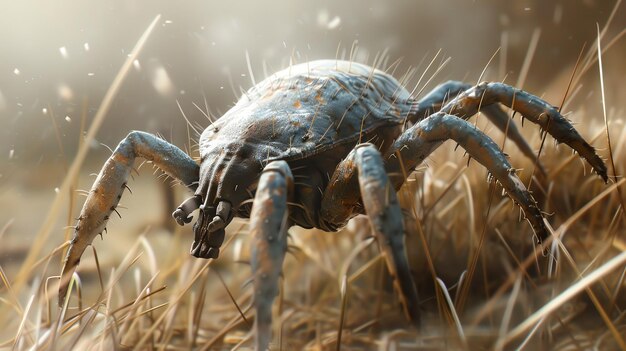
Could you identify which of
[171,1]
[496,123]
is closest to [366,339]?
[496,123]

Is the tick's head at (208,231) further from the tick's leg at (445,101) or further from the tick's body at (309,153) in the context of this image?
the tick's leg at (445,101)

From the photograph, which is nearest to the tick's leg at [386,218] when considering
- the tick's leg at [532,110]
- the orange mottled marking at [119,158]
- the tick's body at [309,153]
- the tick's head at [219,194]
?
the tick's body at [309,153]

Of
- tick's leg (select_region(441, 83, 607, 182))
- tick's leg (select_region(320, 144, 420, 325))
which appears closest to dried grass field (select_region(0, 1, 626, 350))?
tick's leg (select_region(441, 83, 607, 182))

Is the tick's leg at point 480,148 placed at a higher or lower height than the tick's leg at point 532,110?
lower

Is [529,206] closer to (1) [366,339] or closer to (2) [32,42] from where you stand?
(1) [366,339]

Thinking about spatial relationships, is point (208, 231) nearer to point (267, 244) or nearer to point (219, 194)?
point (219, 194)
